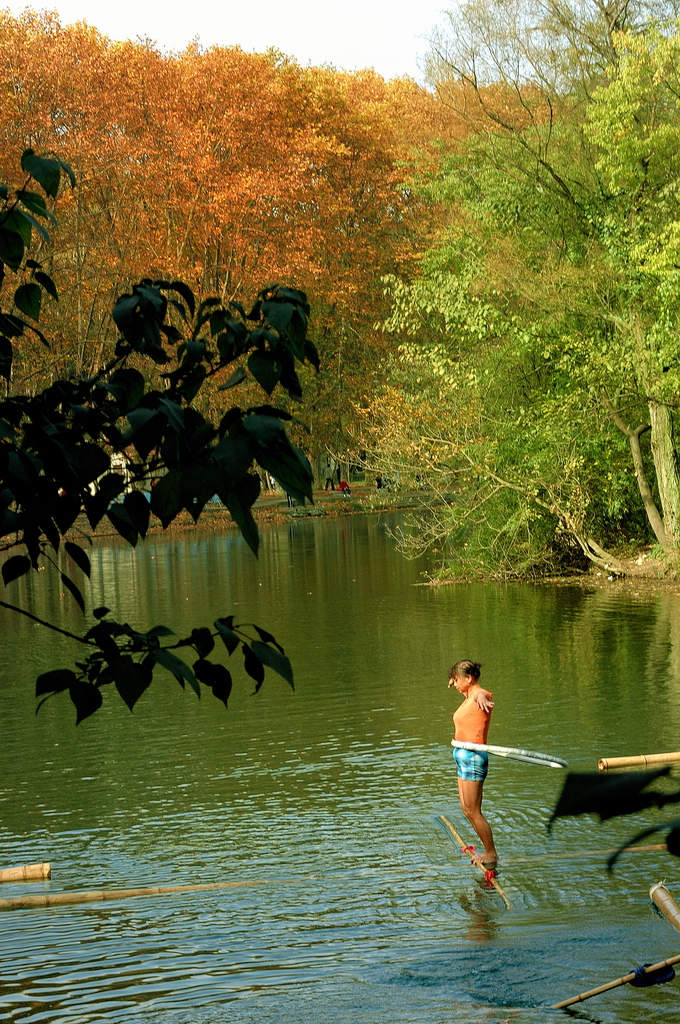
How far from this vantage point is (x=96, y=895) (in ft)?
30.8

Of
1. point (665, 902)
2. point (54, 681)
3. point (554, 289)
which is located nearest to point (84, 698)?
point (54, 681)

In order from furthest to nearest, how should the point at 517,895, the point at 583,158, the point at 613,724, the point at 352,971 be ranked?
1. the point at 583,158
2. the point at 613,724
3. the point at 517,895
4. the point at 352,971

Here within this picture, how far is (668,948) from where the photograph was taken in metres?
7.80

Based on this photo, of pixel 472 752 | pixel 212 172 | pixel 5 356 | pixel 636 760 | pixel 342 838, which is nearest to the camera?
pixel 5 356

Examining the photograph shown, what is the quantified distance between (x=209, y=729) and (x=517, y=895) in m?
7.59

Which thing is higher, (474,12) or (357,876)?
(474,12)

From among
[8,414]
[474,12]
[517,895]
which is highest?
[474,12]

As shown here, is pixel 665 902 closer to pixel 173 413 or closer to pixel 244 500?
pixel 244 500

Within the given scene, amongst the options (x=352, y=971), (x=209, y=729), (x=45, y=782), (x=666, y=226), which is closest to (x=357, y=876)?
(x=352, y=971)

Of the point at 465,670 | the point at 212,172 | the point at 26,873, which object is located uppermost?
the point at 212,172

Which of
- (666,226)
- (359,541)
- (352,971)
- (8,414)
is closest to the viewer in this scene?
(8,414)

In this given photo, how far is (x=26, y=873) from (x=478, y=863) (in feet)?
11.0

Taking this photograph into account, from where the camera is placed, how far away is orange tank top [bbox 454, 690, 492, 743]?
1003cm

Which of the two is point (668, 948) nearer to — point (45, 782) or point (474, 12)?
point (45, 782)
